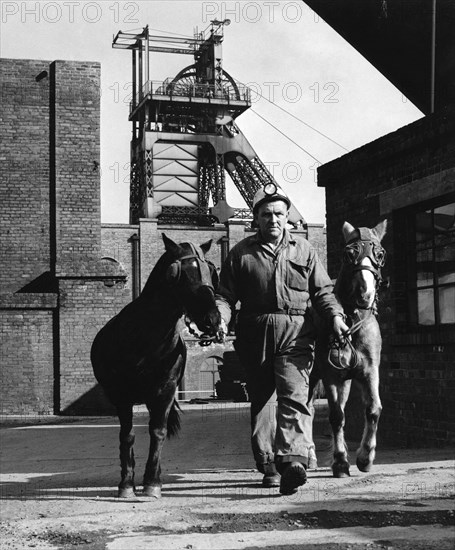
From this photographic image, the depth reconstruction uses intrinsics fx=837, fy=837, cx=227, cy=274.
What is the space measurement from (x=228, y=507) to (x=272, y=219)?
7.19ft

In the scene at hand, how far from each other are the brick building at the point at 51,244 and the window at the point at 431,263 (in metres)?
9.03

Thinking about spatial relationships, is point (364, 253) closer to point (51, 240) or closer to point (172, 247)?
point (172, 247)

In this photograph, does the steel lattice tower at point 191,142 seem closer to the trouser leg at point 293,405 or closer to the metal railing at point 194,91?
the metal railing at point 194,91

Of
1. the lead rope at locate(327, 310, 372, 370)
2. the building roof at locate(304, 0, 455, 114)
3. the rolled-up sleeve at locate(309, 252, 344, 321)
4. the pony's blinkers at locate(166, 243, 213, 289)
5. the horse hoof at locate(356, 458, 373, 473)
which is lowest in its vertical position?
the horse hoof at locate(356, 458, 373, 473)

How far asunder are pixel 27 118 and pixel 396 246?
11.8 metres

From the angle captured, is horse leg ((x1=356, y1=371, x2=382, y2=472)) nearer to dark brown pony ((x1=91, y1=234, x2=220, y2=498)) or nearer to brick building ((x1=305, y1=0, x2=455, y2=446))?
dark brown pony ((x1=91, y1=234, x2=220, y2=498))

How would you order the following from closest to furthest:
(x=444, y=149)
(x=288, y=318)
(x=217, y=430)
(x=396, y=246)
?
(x=288, y=318), (x=444, y=149), (x=396, y=246), (x=217, y=430)

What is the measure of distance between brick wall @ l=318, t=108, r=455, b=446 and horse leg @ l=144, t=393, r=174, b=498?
368 cm

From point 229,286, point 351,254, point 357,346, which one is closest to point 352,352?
point 357,346

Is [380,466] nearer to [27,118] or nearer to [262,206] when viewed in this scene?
[262,206]

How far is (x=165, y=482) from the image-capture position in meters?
7.52

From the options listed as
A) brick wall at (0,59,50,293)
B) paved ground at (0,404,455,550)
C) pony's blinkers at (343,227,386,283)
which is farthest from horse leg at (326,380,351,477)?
brick wall at (0,59,50,293)

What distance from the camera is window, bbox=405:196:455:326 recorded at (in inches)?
388

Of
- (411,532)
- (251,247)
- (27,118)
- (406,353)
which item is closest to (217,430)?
(406,353)
